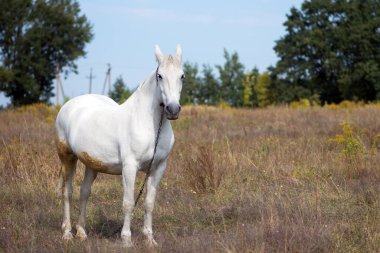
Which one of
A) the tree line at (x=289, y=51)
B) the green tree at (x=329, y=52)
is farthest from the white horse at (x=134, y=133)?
the green tree at (x=329, y=52)

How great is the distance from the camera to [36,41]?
4053cm

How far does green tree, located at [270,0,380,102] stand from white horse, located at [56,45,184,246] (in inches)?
1735

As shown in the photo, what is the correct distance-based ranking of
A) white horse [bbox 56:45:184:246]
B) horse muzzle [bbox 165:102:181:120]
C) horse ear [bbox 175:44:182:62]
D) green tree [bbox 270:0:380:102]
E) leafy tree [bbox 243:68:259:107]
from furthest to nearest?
leafy tree [bbox 243:68:259:107] → green tree [bbox 270:0:380:102] → horse ear [bbox 175:44:182:62] → white horse [bbox 56:45:184:246] → horse muzzle [bbox 165:102:181:120]

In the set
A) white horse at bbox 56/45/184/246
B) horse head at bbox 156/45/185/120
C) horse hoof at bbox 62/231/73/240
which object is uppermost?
horse head at bbox 156/45/185/120

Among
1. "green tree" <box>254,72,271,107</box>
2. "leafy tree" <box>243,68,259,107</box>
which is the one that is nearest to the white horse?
"green tree" <box>254,72,271,107</box>

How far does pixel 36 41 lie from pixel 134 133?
37.1 metres

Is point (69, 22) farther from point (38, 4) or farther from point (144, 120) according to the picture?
point (144, 120)

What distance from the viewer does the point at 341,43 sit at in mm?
50094

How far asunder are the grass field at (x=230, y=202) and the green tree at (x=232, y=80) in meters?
60.2

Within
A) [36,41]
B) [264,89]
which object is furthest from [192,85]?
[36,41]

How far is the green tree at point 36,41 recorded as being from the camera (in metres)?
40.1

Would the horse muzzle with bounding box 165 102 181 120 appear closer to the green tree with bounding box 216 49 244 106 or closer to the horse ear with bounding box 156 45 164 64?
the horse ear with bounding box 156 45 164 64

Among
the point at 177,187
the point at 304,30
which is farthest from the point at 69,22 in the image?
the point at 177,187

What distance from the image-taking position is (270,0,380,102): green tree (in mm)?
48938
